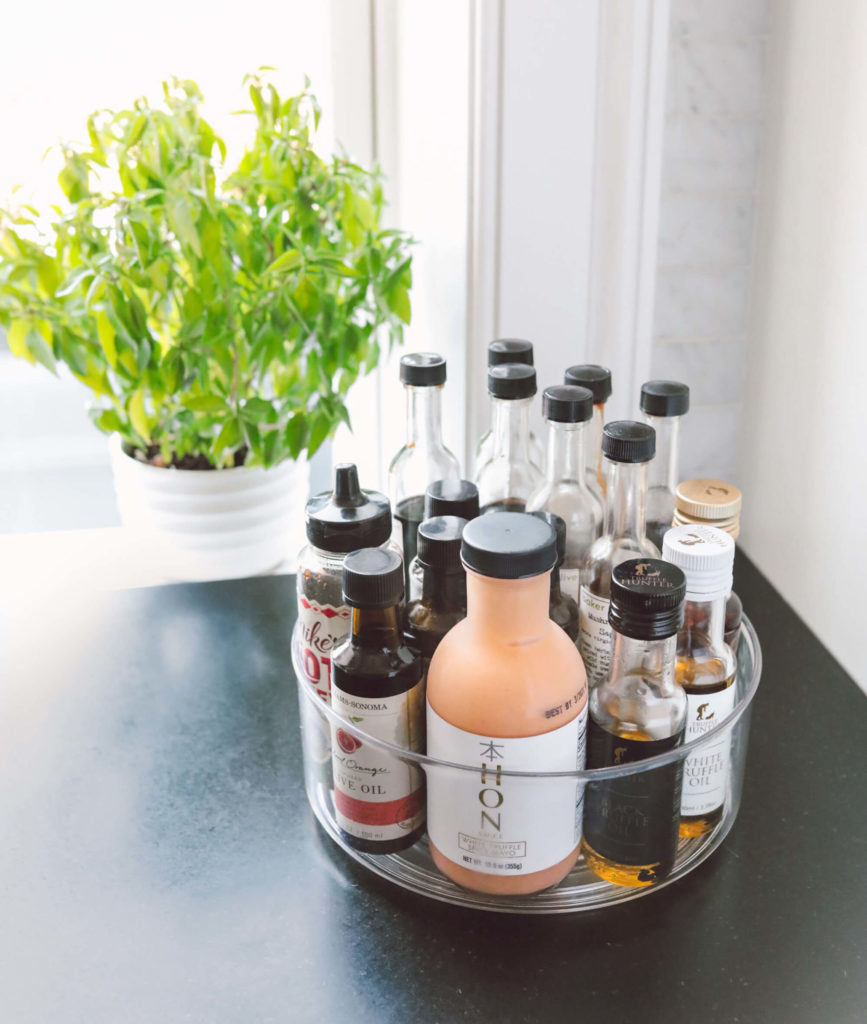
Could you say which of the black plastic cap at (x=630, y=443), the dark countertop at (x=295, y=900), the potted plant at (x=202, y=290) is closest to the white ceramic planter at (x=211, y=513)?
the potted plant at (x=202, y=290)

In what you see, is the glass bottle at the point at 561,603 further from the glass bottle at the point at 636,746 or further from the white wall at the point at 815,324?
the white wall at the point at 815,324

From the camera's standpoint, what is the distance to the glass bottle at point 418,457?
88 centimetres

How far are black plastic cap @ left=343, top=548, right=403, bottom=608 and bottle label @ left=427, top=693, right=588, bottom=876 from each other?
76 mm

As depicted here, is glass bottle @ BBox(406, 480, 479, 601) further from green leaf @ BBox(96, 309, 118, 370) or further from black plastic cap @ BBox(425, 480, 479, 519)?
green leaf @ BBox(96, 309, 118, 370)

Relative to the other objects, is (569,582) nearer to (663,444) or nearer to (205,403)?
(663,444)

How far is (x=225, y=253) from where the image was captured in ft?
3.61

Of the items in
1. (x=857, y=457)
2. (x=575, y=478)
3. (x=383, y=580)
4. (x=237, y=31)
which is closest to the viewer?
(x=383, y=580)

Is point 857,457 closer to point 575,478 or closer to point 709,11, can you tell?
point 575,478

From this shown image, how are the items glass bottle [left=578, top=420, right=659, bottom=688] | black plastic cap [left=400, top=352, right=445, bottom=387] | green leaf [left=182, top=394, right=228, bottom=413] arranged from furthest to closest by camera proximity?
green leaf [left=182, top=394, right=228, bottom=413], black plastic cap [left=400, top=352, right=445, bottom=387], glass bottle [left=578, top=420, right=659, bottom=688]

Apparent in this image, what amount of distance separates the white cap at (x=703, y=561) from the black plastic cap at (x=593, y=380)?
0.18 meters

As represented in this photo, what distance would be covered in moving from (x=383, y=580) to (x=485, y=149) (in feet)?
1.92

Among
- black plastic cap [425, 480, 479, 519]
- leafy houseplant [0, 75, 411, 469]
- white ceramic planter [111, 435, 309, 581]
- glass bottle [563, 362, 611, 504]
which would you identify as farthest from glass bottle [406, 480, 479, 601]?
white ceramic planter [111, 435, 309, 581]

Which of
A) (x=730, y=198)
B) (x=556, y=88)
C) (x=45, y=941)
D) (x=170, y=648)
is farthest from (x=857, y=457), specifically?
(x=45, y=941)

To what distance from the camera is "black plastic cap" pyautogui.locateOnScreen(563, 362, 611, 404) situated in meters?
0.85
